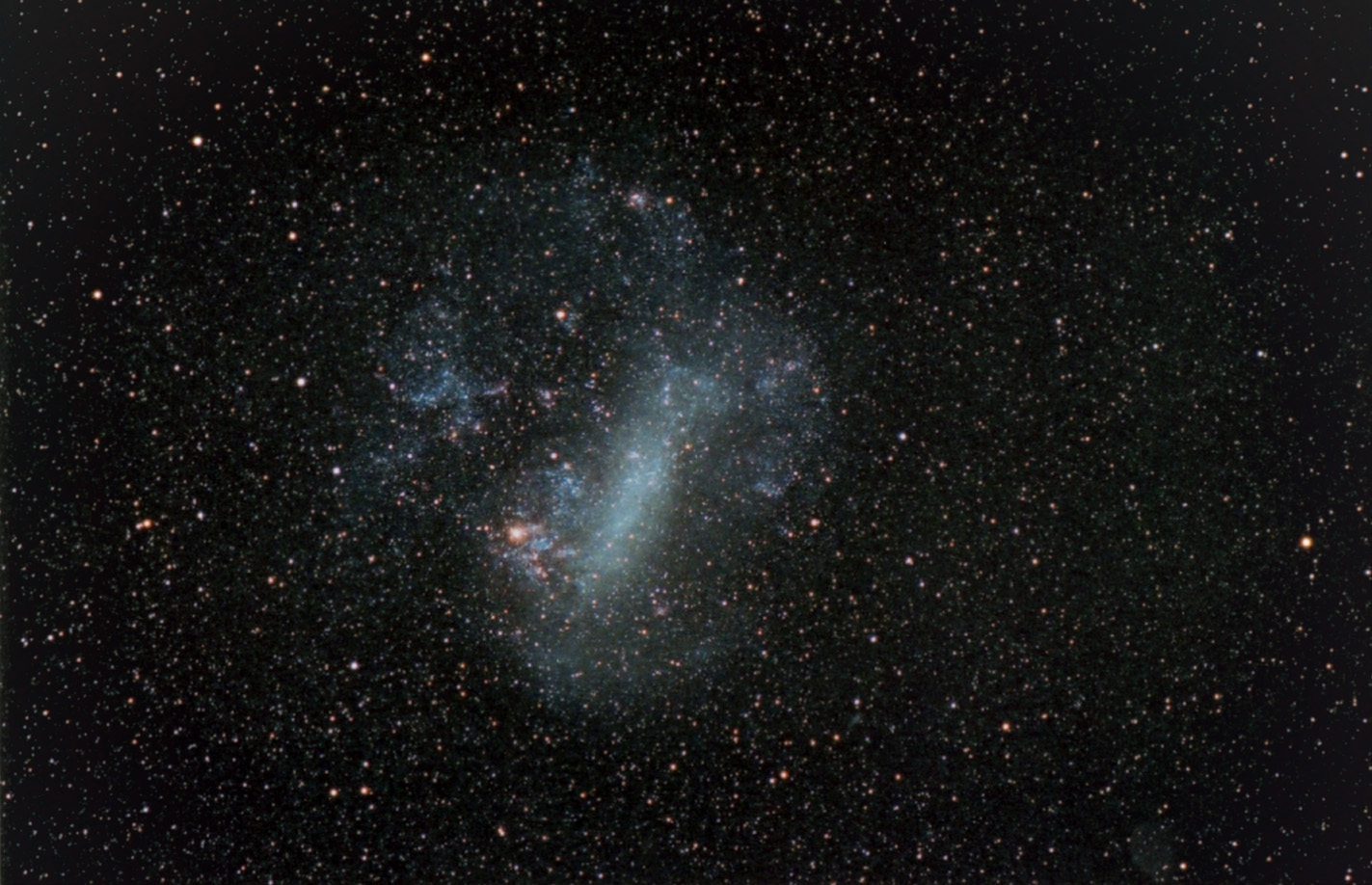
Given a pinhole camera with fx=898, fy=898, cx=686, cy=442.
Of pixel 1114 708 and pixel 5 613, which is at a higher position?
pixel 5 613

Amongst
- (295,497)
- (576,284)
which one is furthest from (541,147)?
(295,497)

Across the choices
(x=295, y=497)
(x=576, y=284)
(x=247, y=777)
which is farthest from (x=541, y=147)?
(x=247, y=777)

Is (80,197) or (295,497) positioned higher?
(80,197)

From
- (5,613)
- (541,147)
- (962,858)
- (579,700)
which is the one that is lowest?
(962,858)

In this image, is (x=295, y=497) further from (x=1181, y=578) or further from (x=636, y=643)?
(x=1181, y=578)

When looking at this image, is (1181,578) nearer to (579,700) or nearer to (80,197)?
(579,700)

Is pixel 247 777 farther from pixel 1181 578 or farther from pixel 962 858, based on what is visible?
pixel 1181 578
